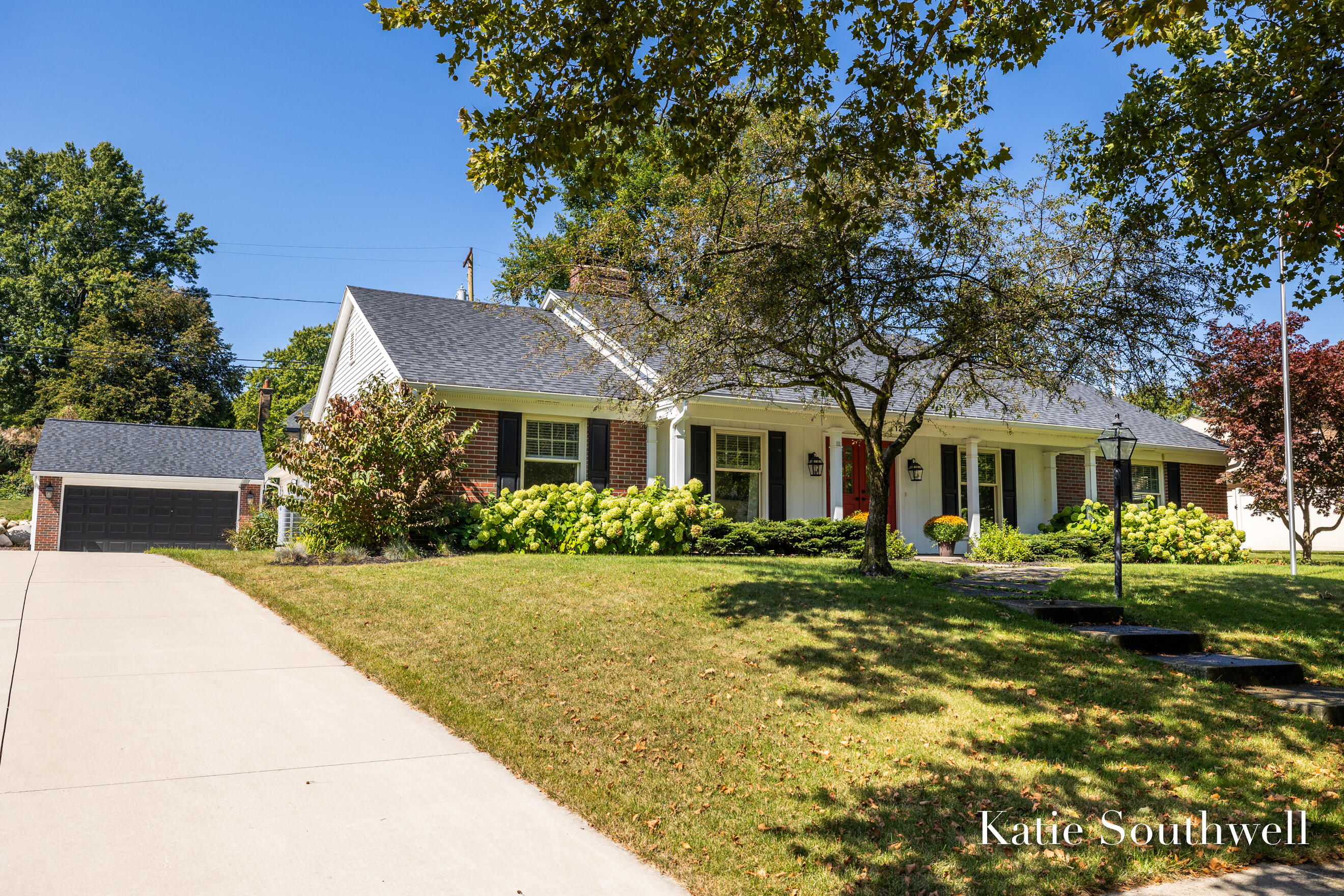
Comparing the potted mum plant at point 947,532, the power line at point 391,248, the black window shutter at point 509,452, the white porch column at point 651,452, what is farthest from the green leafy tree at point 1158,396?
the power line at point 391,248

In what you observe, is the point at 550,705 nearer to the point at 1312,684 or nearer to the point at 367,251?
the point at 1312,684

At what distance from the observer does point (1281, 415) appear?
56.6ft

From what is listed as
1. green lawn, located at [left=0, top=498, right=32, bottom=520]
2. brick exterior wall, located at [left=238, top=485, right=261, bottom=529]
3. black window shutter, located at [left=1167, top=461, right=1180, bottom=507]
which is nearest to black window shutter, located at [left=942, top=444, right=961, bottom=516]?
black window shutter, located at [left=1167, top=461, right=1180, bottom=507]

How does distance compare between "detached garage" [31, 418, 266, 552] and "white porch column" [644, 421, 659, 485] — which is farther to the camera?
"detached garage" [31, 418, 266, 552]

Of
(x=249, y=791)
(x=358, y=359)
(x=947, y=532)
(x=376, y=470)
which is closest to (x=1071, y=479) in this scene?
(x=947, y=532)

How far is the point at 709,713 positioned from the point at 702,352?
185 inches

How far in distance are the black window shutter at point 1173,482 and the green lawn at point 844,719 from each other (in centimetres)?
1316

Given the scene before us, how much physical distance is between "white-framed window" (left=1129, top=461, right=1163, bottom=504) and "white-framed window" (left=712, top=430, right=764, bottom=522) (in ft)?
32.7

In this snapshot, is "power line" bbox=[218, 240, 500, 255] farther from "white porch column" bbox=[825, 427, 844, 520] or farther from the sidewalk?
the sidewalk

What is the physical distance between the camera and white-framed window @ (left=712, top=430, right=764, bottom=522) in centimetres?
1619

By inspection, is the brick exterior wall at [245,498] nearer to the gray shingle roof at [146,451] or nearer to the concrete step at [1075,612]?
the gray shingle roof at [146,451]

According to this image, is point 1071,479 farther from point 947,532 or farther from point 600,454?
point 600,454

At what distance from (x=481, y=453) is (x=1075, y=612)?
31.4 feet

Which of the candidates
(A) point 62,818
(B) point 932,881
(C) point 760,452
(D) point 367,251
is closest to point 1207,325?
(B) point 932,881
